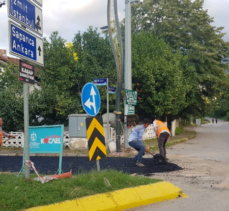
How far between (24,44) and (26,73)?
53cm

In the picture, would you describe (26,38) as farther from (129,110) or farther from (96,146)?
(129,110)

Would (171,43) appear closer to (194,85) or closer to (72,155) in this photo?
(194,85)

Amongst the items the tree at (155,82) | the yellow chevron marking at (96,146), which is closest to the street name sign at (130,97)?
the tree at (155,82)

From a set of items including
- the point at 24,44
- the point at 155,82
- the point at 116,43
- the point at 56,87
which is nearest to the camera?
the point at 24,44

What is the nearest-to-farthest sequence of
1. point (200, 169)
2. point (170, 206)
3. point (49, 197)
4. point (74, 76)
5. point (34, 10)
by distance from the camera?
point (49, 197), point (170, 206), point (34, 10), point (200, 169), point (74, 76)

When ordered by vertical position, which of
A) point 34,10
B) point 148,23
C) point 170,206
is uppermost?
point 148,23

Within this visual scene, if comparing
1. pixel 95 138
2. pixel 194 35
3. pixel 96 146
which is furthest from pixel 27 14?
pixel 194 35

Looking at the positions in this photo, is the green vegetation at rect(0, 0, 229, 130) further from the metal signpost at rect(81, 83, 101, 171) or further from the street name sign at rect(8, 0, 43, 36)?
the street name sign at rect(8, 0, 43, 36)

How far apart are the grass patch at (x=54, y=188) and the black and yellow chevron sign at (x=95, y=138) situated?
41 cm

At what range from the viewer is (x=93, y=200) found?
525 cm

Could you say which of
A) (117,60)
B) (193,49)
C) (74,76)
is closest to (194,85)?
(193,49)

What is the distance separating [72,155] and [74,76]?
282 inches

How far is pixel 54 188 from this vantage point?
18.1 feet

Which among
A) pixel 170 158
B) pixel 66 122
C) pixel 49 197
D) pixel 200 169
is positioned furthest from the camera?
pixel 66 122
